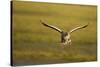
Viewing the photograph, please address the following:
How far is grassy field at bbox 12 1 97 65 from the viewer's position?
6.35 ft

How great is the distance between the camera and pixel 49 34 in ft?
6.70

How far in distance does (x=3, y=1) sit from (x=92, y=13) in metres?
1.03

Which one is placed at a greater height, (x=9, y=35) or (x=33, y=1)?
(x=33, y=1)

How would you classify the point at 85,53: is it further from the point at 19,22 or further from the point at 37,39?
the point at 19,22

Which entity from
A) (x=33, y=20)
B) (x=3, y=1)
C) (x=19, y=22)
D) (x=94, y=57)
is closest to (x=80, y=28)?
(x=94, y=57)

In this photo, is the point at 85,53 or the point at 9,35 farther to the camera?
the point at 85,53

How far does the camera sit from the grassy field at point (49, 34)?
193 cm

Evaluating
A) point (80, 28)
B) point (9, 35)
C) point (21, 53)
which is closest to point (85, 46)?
point (80, 28)

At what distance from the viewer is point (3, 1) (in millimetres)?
1752

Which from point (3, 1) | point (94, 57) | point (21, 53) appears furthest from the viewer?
point (94, 57)

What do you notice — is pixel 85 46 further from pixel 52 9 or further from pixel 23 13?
pixel 23 13

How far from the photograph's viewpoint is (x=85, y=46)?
220 centimetres

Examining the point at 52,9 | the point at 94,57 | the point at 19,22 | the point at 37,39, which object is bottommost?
the point at 94,57

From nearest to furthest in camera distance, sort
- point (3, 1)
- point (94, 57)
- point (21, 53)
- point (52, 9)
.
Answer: point (3, 1)
point (21, 53)
point (52, 9)
point (94, 57)
